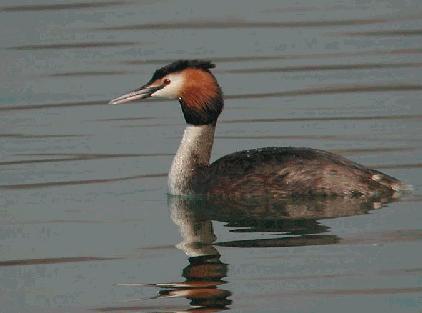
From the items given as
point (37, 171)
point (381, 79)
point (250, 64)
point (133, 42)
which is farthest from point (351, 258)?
point (133, 42)

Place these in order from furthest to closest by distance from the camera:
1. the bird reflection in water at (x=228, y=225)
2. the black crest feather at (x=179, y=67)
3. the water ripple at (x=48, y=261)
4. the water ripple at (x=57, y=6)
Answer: the water ripple at (x=57, y=6) < the black crest feather at (x=179, y=67) < the water ripple at (x=48, y=261) < the bird reflection in water at (x=228, y=225)

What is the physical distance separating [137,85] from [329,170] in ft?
18.6

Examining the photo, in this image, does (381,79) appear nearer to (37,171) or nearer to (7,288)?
(37,171)

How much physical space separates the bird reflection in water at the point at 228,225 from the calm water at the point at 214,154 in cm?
2

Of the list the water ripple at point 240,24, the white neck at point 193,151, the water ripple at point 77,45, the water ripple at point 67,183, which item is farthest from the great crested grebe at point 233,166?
the water ripple at point 240,24

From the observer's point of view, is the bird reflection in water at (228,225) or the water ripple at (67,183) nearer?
the bird reflection in water at (228,225)

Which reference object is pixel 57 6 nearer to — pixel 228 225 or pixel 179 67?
pixel 179 67

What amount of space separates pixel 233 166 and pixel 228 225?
1.12m

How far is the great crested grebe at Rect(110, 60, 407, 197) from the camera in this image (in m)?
13.3

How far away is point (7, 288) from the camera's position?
36.3 feet

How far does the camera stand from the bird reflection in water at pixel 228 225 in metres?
10.7

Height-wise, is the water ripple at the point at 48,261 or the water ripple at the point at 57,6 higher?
the water ripple at the point at 57,6

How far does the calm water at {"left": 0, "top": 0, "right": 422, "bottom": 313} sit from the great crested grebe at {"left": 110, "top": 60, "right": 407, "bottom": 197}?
198 millimetres

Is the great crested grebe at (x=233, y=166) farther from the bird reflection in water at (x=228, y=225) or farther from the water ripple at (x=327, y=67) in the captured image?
the water ripple at (x=327, y=67)
